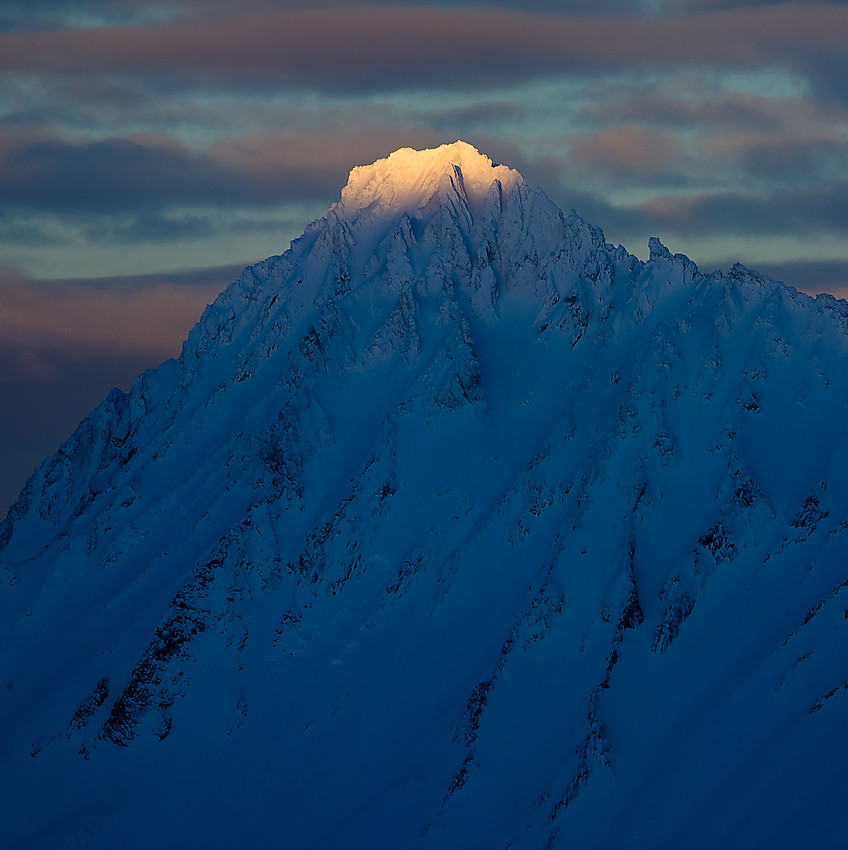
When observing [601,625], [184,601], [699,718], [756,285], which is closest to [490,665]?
[601,625]

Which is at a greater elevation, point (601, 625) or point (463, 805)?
point (601, 625)

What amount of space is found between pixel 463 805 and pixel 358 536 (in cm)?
3663

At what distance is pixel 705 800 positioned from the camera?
16025 centimetres

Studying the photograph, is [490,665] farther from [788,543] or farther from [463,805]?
[788,543]

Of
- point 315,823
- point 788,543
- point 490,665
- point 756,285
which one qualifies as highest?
point 756,285

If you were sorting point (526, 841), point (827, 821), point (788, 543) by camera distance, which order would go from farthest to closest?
point (788, 543), point (526, 841), point (827, 821)

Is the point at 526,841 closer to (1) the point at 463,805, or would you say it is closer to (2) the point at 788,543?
(1) the point at 463,805

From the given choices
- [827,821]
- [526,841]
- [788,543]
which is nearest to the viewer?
[827,821]

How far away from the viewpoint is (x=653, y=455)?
188 meters

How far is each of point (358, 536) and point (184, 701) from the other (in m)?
24.5

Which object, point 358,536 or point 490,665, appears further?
point 358,536

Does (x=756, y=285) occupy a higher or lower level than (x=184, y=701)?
higher

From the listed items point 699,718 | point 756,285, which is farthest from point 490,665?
point 756,285

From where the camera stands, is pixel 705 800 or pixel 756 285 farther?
pixel 756 285
